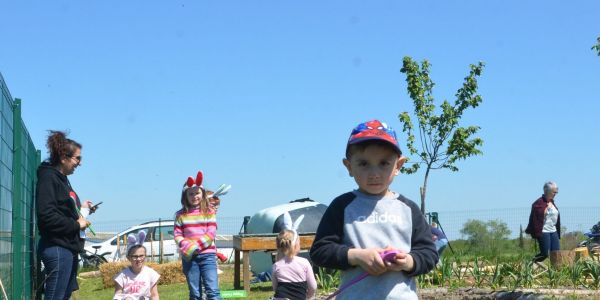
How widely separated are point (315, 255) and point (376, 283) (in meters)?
0.27

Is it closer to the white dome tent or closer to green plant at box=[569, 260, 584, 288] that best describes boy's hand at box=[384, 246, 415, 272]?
green plant at box=[569, 260, 584, 288]

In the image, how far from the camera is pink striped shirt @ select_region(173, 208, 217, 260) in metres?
8.56

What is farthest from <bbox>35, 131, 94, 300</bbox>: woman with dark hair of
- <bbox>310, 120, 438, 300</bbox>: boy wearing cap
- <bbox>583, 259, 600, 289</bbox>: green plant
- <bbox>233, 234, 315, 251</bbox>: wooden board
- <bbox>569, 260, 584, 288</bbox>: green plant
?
<bbox>583, 259, 600, 289</bbox>: green plant

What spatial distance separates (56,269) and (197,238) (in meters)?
1.79

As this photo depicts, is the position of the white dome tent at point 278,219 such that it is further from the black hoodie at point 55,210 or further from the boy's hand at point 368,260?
the boy's hand at point 368,260

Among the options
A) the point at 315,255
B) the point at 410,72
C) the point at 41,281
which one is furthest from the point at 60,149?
the point at 410,72

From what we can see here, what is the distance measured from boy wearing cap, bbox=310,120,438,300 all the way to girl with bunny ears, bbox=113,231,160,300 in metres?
4.76

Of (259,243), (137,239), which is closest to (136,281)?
(137,239)

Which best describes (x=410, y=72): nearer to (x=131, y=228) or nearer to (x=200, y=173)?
(x=131, y=228)

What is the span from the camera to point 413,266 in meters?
3.36

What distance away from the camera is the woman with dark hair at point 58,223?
7059mm

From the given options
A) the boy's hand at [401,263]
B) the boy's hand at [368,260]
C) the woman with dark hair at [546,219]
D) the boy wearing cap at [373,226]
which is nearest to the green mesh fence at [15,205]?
the boy wearing cap at [373,226]

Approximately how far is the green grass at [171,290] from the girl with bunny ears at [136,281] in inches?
111

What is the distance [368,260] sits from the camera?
10.7ft
